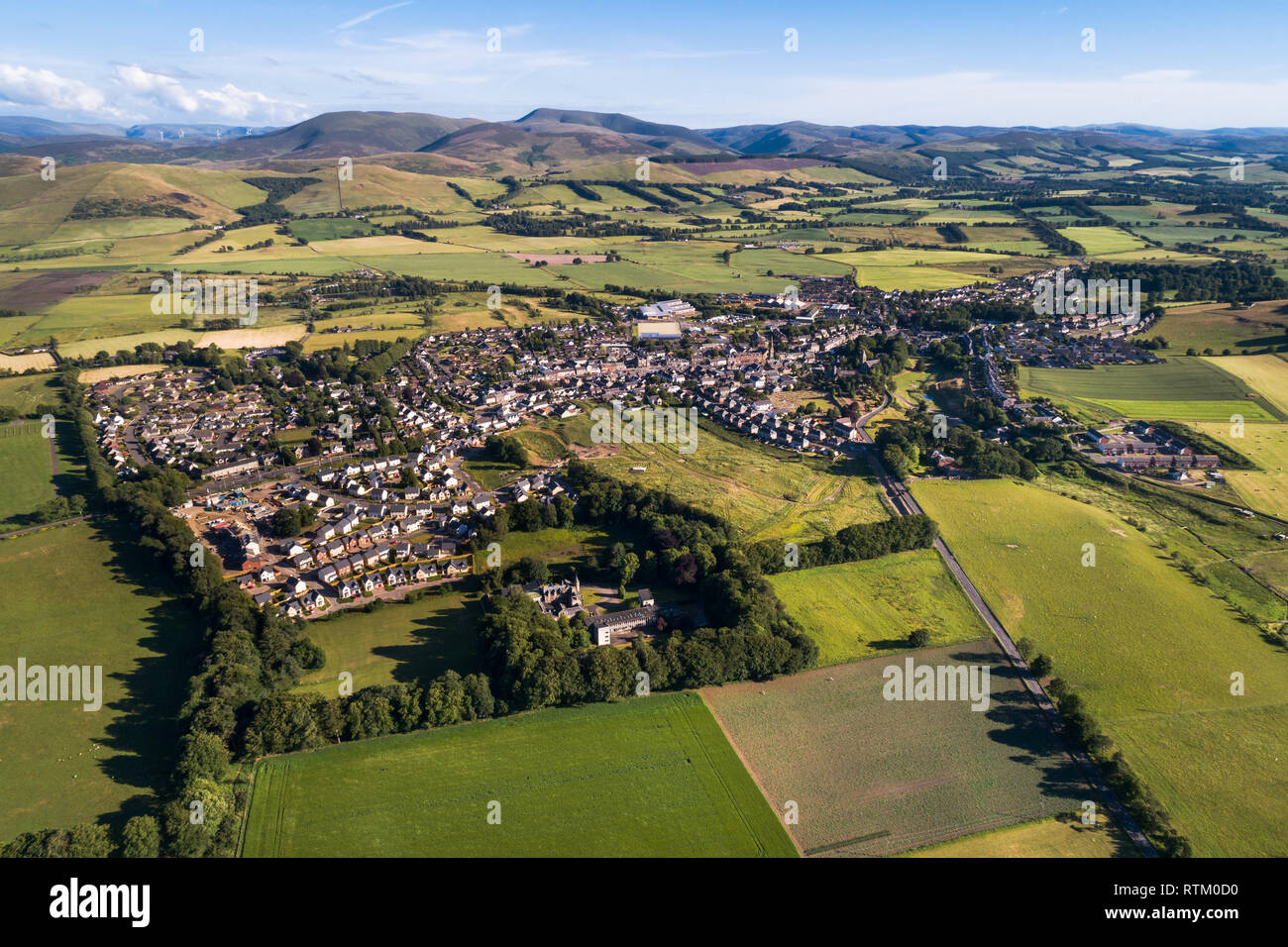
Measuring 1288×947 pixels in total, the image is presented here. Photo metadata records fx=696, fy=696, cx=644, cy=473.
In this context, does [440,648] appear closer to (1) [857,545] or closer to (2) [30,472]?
(1) [857,545]

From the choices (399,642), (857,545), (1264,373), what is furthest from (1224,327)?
(399,642)

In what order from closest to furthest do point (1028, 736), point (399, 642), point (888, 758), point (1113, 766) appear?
point (1113, 766) < point (888, 758) < point (1028, 736) < point (399, 642)

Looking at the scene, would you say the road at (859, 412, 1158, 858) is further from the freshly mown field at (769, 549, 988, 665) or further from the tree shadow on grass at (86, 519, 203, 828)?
the tree shadow on grass at (86, 519, 203, 828)

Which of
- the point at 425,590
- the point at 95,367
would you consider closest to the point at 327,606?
the point at 425,590

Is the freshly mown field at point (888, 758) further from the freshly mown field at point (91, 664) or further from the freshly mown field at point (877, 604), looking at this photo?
the freshly mown field at point (91, 664)

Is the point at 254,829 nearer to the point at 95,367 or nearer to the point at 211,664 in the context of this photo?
the point at 211,664

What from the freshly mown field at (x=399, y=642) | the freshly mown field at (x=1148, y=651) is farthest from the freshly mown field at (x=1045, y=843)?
the freshly mown field at (x=399, y=642)
